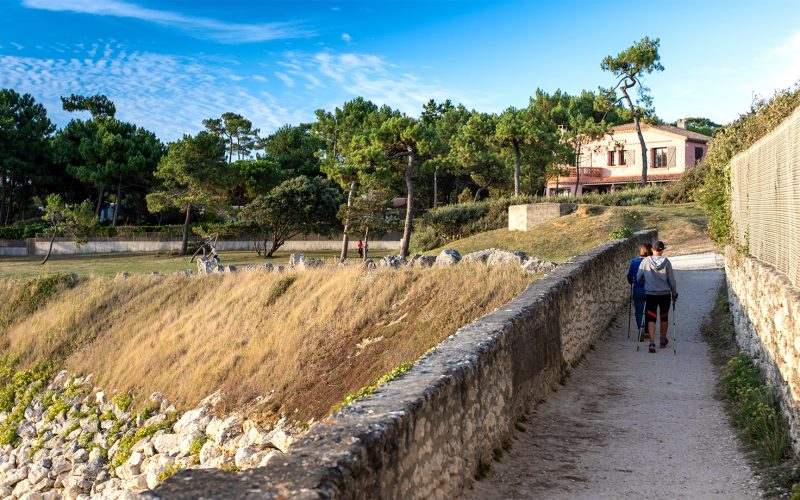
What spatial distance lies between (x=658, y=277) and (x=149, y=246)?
170 ft

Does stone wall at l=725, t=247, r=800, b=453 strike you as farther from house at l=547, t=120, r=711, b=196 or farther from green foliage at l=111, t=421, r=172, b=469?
house at l=547, t=120, r=711, b=196

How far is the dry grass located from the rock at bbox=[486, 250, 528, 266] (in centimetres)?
88

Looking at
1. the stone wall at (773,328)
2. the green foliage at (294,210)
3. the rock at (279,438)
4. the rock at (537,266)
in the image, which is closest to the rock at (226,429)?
the rock at (279,438)

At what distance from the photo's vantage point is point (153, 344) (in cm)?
2072

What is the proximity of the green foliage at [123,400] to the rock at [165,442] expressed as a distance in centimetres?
265

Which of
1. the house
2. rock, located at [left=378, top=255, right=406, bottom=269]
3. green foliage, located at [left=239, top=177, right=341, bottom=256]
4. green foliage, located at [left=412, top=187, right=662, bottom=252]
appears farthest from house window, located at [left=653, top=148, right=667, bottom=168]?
rock, located at [left=378, top=255, right=406, bottom=269]

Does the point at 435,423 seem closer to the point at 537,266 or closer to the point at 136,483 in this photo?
the point at 136,483

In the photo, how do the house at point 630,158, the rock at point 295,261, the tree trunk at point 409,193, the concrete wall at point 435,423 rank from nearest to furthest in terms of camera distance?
the concrete wall at point 435,423 < the rock at point 295,261 < the tree trunk at point 409,193 < the house at point 630,158

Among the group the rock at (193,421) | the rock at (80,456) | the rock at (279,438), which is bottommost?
the rock at (80,456)

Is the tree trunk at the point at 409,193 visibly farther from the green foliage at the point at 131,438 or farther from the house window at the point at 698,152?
the house window at the point at 698,152

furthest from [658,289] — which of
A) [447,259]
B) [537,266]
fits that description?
[447,259]

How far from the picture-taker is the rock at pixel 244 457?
1164cm

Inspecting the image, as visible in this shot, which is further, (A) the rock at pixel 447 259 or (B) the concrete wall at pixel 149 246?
(B) the concrete wall at pixel 149 246

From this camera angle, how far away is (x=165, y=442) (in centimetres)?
1538
